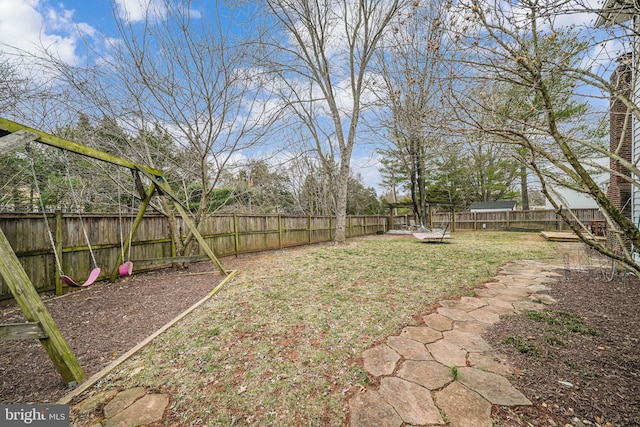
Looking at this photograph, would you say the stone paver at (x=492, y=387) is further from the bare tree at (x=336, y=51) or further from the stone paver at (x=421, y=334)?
the bare tree at (x=336, y=51)

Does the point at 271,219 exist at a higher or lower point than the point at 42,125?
lower

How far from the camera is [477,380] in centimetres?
180

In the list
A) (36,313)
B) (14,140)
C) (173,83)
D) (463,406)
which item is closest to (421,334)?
(463,406)

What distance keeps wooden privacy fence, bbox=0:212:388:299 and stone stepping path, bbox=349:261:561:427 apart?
153 inches

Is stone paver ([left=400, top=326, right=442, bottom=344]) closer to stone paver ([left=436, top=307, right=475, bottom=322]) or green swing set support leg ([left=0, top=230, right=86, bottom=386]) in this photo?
stone paver ([left=436, top=307, right=475, bottom=322])

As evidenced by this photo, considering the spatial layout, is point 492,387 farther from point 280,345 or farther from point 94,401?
point 94,401

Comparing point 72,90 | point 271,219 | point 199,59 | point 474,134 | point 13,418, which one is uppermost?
point 199,59

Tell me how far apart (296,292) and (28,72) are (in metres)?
5.88

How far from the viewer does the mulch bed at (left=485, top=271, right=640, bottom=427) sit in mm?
1488

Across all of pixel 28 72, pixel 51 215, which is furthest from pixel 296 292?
pixel 28 72

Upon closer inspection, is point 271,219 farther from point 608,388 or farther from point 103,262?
point 608,388

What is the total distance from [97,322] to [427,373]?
11.5 feet

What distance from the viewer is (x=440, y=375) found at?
1.87m

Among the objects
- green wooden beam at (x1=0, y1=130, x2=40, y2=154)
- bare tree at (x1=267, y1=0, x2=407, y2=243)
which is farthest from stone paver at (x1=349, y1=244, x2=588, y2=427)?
bare tree at (x1=267, y1=0, x2=407, y2=243)
